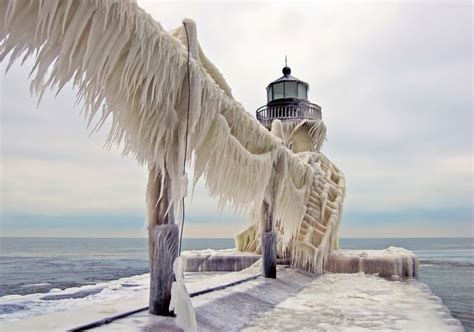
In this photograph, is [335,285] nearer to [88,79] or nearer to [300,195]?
[300,195]

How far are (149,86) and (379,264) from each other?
11599 mm

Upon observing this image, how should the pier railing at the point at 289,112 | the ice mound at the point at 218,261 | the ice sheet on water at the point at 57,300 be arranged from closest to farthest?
the ice sheet on water at the point at 57,300, the ice mound at the point at 218,261, the pier railing at the point at 289,112

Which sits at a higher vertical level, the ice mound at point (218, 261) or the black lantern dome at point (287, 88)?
the black lantern dome at point (287, 88)

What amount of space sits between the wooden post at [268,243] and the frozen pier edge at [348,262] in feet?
14.0

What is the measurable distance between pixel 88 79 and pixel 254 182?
5.25 metres

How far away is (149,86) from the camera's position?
5.73 m

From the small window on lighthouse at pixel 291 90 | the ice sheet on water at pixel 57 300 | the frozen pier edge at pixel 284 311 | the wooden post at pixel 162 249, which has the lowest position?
the ice sheet on water at pixel 57 300

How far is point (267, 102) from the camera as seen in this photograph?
960 inches

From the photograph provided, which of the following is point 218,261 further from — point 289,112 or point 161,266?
point 161,266

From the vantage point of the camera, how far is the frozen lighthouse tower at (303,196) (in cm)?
1350

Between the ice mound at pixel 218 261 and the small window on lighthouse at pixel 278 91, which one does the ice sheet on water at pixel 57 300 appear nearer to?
the ice mound at pixel 218 261

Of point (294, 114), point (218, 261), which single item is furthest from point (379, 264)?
point (294, 114)

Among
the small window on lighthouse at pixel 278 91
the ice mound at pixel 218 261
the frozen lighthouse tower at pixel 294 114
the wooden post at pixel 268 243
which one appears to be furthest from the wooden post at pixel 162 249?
the small window on lighthouse at pixel 278 91

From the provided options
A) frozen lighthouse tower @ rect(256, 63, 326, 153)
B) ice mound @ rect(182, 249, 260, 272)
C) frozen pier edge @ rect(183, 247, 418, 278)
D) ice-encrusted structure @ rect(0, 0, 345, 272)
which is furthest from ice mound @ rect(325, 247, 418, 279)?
frozen lighthouse tower @ rect(256, 63, 326, 153)
